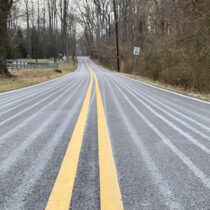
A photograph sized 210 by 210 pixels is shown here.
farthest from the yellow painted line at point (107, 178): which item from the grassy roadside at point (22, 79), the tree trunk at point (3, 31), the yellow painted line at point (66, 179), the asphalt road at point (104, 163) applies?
the tree trunk at point (3, 31)

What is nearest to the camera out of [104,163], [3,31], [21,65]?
[104,163]

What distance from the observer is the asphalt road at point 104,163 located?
1733 millimetres

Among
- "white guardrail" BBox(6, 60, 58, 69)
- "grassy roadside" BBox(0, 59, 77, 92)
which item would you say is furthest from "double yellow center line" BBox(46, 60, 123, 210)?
"white guardrail" BBox(6, 60, 58, 69)

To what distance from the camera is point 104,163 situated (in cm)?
236

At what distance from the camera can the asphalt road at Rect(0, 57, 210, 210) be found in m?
1.73

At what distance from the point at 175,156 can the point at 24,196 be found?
Result: 177cm

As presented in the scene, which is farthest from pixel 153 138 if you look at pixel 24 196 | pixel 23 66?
pixel 23 66

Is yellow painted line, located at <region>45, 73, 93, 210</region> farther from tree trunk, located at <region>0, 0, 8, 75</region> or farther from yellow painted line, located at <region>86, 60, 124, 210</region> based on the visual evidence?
tree trunk, located at <region>0, 0, 8, 75</region>

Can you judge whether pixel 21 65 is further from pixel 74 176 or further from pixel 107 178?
pixel 107 178

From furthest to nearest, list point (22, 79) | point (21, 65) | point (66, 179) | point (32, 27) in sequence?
point (32, 27) < point (21, 65) < point (22, 79) < point (66, 179)

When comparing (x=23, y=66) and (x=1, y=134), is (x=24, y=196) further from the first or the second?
(x=23, y=66)

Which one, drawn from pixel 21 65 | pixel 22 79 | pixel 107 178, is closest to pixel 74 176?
pixel 107 178

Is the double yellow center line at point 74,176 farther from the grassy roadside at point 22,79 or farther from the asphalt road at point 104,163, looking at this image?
the grassy roadside at point 22,79

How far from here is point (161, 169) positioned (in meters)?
2.26
